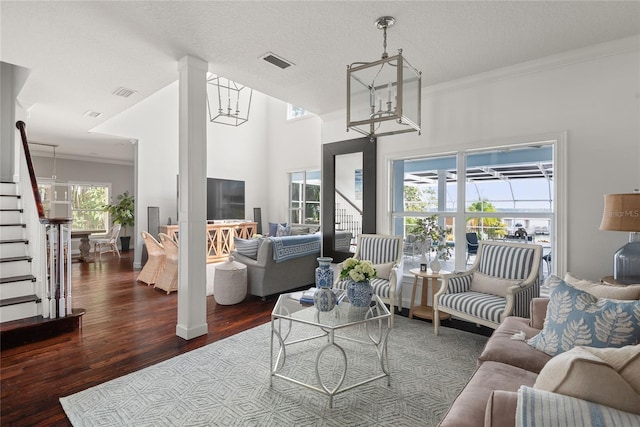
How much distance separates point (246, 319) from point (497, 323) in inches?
102

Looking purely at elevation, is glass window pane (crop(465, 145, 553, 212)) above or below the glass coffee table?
above

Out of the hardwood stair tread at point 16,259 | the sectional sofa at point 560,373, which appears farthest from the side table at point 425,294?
the hardwood stair tread at point 16,259

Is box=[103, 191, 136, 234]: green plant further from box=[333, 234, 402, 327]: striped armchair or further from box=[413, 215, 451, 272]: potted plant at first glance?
box=[413, 215, 451, 272]: potted plant

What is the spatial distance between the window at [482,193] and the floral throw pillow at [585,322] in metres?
1.88

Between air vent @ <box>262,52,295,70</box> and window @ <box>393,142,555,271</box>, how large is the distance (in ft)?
6.46

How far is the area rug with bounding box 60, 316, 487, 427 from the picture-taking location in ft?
6.50

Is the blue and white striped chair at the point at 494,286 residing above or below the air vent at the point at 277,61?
below

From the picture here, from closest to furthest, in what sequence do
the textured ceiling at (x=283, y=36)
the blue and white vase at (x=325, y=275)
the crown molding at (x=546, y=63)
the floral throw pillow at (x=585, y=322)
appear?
the floral throw pillow at (x=585, y=322) → the textured ceiling at (x=283, y=36) → the blue and white vase at (x=325, y=275) → the crown molding at (x=546, y=63)

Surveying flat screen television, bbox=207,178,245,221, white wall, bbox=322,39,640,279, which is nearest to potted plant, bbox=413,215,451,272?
white wall, bbox=322,39,640,279

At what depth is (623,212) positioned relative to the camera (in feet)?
7.66

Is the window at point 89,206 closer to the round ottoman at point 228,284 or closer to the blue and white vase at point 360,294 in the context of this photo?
the round ottoman at point 228,284

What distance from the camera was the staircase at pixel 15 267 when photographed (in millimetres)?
3215

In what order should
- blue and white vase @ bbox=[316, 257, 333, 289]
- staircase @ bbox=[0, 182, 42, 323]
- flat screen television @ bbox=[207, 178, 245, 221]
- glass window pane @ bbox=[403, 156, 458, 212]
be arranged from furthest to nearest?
1. flat screen television @ bbox=[207, 178, 245, 221]
2. glass window pane @ bbox=[403, 156, 458, 212]
3. staircase @ bbox=[0, 182, 42, 323]
4. blue and white vase @ bbox=[316, 257, 333, 289]

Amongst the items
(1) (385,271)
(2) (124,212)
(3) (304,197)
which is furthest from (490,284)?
(2) (124,212)
